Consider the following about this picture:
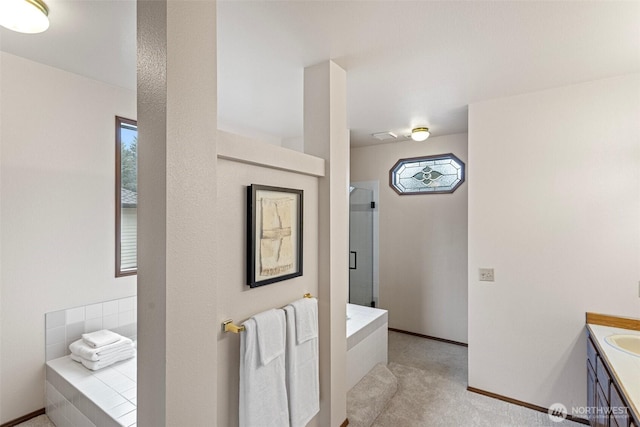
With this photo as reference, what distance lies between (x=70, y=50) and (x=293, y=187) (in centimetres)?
163

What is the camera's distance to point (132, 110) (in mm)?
2637

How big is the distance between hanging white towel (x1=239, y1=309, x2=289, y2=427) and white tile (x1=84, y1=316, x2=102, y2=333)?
5.47 ft

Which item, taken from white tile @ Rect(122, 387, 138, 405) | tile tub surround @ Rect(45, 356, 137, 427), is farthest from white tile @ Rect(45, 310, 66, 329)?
white tile @ Rect(122, 387, 138, 405)

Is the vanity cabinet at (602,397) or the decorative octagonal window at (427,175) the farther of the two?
the decorative octagonal window at (427,175)

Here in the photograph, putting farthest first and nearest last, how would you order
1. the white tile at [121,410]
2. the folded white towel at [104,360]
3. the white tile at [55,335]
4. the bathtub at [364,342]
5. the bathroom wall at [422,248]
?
the bathroom wall at [422,248] → the bathtub at [364,342] → the white tile at [55,335] → the folded white towel at [104,360] → the white tile at [121,410]

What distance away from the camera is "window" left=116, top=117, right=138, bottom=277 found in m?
2.56

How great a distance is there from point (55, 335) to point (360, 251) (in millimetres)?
3274

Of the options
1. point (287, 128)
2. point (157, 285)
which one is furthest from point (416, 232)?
point (157, 285)

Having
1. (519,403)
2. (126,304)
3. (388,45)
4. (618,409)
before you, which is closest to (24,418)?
(126,304)

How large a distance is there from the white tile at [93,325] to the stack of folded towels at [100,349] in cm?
8

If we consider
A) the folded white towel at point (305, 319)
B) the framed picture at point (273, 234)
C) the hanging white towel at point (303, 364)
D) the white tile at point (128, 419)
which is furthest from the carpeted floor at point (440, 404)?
the framed picture at point (273, 234)

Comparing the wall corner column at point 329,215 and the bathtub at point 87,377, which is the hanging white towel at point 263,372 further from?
the bathtub at point 87,377

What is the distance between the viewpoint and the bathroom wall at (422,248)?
3867 millimetres

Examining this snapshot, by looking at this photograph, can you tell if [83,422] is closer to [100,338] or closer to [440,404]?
[100,338]
